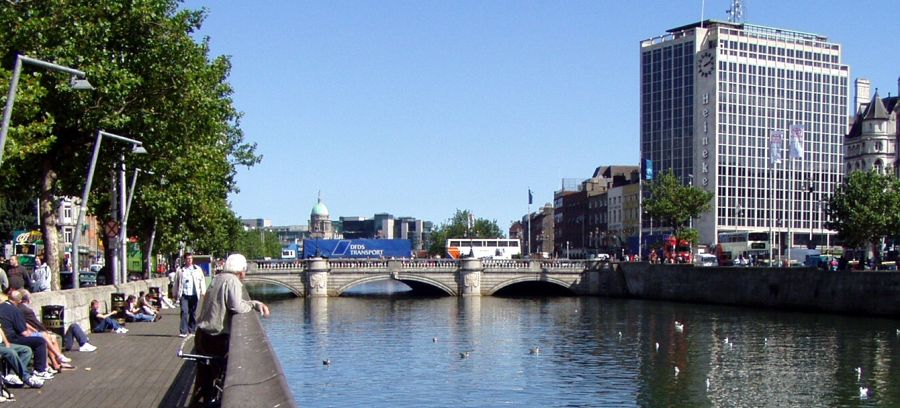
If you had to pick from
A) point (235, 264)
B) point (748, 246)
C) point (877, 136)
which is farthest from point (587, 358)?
point (877, 136)

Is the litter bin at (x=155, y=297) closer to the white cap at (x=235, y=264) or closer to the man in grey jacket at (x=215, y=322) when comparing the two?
the white cap at (x=235, y=264)

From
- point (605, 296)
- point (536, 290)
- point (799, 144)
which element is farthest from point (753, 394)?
point (536, 290)

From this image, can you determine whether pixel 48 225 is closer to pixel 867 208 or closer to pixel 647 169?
pixel 867 208

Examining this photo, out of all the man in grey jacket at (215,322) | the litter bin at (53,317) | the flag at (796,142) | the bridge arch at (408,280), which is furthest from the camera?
the bridge arch at (408,280)

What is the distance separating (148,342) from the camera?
28781 millimetres

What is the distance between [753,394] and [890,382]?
18.6 ft

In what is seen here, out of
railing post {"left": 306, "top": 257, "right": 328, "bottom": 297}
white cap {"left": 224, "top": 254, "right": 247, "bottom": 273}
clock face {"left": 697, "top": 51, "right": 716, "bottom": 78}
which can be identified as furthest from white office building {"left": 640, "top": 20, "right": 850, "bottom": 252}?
white cap {"left": 224, "top": 254, "right": 247, "bottom": 273}

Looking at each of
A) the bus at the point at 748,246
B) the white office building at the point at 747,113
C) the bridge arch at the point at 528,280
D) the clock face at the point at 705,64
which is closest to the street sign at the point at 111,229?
the bridge arch at the point at 528,280

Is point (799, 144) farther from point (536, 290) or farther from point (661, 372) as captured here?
point (661, 372)

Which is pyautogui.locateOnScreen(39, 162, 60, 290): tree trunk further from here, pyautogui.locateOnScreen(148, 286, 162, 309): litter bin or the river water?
the river water

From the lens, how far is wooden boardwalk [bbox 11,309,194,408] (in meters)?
18.0

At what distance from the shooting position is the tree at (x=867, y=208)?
361 feet

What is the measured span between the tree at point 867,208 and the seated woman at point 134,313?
87.1 meters

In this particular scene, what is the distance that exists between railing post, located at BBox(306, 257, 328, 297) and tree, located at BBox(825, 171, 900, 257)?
169 feet
